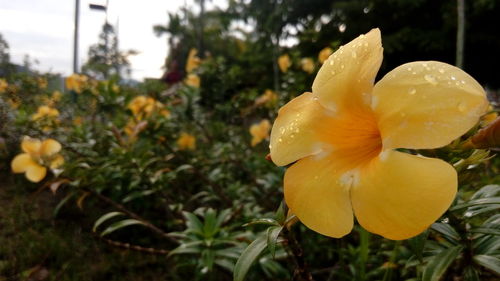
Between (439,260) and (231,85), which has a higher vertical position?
(231,85)

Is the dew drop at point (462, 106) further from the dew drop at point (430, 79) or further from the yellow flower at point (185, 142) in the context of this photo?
the yellow flower at point (185, 142)

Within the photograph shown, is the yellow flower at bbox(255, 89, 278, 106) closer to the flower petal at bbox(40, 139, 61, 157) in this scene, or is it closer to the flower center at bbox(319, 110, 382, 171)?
the flower petal at bbox(40, 139, 61, 157)

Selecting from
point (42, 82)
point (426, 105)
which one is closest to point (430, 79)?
point (426, 105)

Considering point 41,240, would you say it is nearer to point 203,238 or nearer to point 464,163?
point 203,238

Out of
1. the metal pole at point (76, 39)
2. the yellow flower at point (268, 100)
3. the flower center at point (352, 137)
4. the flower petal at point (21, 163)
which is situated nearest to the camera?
the flower center at point (352, 137)

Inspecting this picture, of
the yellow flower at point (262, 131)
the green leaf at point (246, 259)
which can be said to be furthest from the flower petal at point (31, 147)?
the green leaf at point (246, 259)

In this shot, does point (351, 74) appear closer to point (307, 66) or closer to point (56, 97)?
point (307, 66)

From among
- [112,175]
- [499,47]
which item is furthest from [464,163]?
[499,47]
